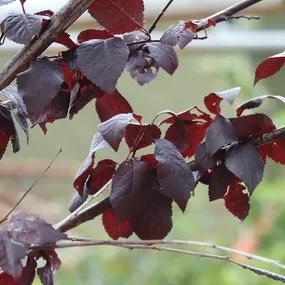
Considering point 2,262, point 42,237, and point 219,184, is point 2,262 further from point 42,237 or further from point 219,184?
point 219,184

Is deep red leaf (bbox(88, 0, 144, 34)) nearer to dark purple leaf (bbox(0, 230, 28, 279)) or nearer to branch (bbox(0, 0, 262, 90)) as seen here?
branch (bbox(0, 0, 262, 90))

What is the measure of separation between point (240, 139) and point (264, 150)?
0.04 m

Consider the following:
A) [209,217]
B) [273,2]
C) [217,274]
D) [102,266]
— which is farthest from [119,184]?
[209,217]

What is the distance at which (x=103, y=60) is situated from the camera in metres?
0.42

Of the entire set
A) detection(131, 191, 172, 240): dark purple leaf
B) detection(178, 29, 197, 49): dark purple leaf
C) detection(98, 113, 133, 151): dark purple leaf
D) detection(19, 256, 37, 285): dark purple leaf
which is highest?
detection(178, 29, 197, 49): dark purple leaf

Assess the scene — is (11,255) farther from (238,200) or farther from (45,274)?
(238,200)

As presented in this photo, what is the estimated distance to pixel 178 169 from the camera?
0.43 meters

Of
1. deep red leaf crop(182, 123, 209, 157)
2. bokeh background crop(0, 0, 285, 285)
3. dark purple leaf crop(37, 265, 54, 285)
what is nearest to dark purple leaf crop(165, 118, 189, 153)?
deep red leaf crop(182, 123, 209, 157)

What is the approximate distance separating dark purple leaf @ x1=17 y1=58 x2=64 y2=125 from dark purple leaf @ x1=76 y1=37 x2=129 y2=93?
2cm

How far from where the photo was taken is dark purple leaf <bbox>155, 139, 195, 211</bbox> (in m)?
0.42

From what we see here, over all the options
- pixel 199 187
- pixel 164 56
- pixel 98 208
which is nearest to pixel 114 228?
pixel 98 208

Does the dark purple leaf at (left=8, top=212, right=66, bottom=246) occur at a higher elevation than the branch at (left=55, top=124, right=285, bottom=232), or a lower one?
higher

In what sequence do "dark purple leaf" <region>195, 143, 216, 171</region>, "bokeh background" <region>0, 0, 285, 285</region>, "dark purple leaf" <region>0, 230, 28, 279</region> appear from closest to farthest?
"dark purple leaf" <region>0, 230, 28, 279</region>, "dark purple leaf" <region>195, 143, 216, 171</region>, "bokeh background" <region>0, 0, 285, 285</region>

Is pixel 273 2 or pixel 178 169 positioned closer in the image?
pixel 178 169
